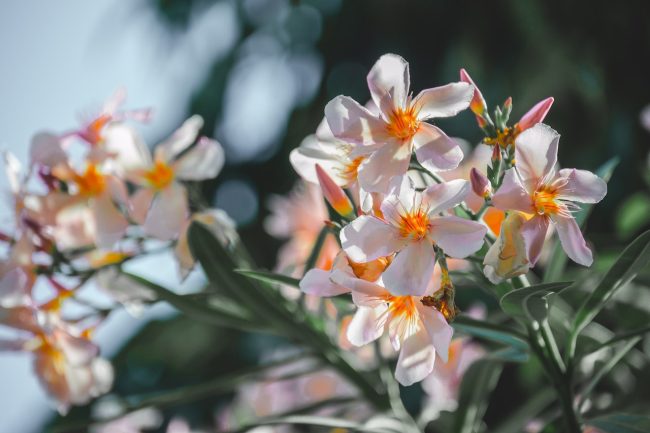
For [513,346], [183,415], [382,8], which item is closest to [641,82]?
[382,8]

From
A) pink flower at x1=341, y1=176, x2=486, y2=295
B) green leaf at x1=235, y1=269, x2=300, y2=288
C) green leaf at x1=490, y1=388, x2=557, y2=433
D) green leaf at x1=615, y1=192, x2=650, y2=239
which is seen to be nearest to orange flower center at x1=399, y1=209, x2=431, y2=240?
pink flower at x1=341, y1=176, x2=486, y2=295

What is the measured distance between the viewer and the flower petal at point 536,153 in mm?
421

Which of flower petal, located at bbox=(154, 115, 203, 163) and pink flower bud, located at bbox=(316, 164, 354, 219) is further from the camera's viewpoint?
flower petal, located at bbox=(154, 115, 203, 163)

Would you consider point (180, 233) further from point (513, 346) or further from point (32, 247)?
point (513, 346)

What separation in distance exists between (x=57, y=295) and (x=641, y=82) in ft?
7.52

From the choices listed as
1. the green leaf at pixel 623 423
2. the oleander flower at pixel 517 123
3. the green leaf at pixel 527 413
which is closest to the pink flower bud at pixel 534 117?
the oleander flower at pixel 517 123

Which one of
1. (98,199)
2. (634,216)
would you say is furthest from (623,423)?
(634,216)

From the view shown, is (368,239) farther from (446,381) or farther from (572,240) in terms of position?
(446,381)

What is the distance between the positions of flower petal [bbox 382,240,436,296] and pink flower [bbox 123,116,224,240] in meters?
0.24

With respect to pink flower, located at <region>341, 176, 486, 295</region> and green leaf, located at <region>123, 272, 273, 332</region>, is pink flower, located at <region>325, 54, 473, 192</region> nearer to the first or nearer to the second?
pink flower, located at <region>341, 176, 486, 295</region>

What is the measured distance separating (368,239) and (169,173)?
0.29 m

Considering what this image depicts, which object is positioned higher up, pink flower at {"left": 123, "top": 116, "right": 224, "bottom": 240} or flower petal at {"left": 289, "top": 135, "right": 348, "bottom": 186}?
flower petal at {"left": 289, "top": 135, "right": 348, "bottom": 186}

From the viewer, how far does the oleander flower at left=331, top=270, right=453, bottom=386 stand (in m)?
0.43

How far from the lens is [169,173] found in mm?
647
